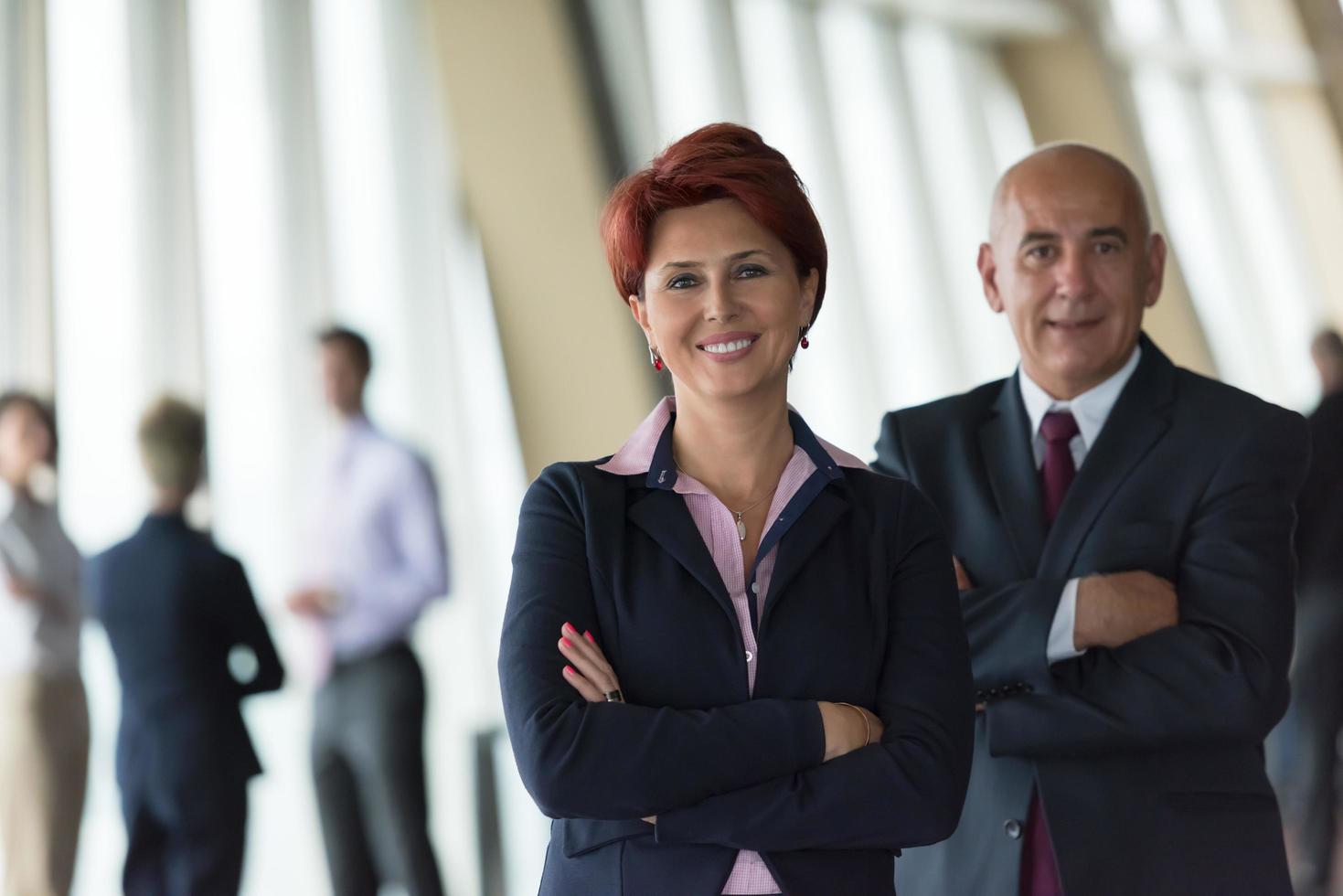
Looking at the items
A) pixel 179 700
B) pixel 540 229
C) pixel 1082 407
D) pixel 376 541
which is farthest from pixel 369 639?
pixel 1082 407

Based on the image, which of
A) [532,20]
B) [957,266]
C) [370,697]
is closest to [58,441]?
[370,697]

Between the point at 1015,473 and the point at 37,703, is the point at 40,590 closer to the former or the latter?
the point at 37,703

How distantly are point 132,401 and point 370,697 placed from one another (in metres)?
1.27

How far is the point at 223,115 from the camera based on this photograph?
4762 millimetres

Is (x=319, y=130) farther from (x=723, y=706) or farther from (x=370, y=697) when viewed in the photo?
(x=723, y=706)

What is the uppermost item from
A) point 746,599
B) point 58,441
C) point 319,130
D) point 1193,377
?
point 319,130

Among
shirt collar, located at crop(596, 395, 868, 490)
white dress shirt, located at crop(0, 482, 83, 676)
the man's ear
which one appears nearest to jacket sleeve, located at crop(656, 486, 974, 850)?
shirt collar, located at crop(596, 395, 868, 490)

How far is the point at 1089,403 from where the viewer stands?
2164mm

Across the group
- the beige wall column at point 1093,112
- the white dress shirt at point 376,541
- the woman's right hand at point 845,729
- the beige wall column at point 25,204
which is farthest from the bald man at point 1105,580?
the beige wall column at point 1093,112

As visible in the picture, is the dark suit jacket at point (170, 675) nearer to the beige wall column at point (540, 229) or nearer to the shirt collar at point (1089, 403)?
the beige wall column at point (540, 229)

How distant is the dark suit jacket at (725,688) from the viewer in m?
1.44

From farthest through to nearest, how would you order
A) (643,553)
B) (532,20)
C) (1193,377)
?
(532,20)
(1193,377)
(643,553)

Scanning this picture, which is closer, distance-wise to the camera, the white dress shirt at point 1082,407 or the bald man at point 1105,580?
the bald man at point 1105,580

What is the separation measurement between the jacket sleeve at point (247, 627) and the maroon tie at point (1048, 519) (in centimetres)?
265
